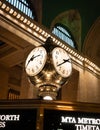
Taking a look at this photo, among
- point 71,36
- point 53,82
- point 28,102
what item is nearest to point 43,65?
point 53,82

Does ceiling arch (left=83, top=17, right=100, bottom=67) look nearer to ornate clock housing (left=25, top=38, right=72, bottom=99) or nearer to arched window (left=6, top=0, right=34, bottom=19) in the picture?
arched window (left=6, top=0, right=34, bottom=19)

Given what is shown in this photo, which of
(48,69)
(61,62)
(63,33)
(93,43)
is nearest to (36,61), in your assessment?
(61,62)

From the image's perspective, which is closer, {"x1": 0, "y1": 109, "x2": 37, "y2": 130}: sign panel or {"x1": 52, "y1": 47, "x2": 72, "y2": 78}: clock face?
{"x1": 0, "y1": 109, "x2": 37, "y2": 130}: sign panel

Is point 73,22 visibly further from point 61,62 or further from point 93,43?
point 61,62

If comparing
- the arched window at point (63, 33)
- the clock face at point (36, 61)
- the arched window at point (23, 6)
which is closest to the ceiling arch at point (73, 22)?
the arched window at point (63, 33)

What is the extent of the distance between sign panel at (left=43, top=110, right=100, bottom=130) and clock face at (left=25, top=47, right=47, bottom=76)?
2.67 ft

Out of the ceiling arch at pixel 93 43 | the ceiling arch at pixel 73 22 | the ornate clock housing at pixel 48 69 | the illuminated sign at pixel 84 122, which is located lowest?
the illuminated sign at pixel 84 122

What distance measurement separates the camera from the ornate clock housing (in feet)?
6.63

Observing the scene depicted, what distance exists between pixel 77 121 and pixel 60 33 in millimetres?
10453

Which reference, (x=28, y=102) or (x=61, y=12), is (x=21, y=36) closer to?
(x=61, y=12)

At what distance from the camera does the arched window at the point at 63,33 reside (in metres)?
11.4

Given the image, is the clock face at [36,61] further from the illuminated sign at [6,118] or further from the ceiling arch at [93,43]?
the ceiling arch at [93,43]

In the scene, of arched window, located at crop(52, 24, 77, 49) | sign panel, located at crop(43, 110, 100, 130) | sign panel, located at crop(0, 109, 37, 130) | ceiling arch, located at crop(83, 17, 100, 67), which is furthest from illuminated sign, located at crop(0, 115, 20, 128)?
ceiling arch, located at crop(83, 17, 100, 67)

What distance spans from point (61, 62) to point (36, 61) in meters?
0.20
